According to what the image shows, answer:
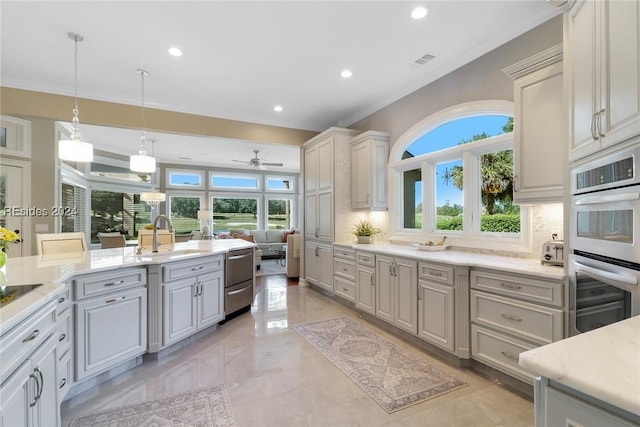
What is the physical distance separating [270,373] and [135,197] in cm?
780

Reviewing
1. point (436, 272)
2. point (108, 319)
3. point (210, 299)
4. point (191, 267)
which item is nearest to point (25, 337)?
Answer: point (108, 319)

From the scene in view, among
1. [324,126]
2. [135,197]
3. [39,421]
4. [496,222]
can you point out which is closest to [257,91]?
[324,126]

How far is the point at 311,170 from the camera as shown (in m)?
5.38

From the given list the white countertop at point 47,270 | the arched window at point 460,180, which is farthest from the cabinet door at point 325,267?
the white countertop at point 47,270

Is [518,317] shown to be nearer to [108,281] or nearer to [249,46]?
[108,281]

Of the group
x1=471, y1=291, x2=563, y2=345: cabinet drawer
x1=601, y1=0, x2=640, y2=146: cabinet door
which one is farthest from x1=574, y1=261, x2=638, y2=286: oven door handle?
x1=601, y1=0, x2=640, y2=146: cabinet door

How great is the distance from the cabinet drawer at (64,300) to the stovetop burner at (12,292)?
28 centimetres

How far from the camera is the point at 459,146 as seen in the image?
11.1ft

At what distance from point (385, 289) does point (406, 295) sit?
0.34 meters

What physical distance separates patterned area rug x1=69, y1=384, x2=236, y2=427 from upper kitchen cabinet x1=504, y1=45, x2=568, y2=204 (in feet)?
8.85

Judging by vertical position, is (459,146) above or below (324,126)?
below

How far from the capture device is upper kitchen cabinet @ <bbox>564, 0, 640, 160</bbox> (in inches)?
48.2

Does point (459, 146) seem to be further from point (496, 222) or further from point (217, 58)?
point (217, 58)

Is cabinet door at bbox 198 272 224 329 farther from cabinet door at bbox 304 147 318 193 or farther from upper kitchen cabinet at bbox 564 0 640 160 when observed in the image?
upper kitchen cabinet at bbox 564 0 640 160
